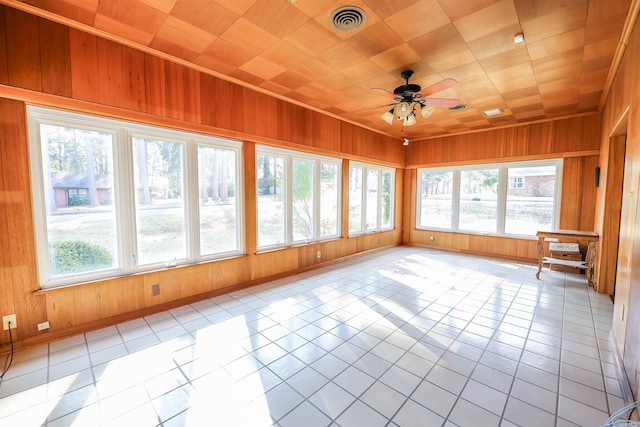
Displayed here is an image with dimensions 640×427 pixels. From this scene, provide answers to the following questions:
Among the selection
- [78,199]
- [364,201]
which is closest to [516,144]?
[364,201]

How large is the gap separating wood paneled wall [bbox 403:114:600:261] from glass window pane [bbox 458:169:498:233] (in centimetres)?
28

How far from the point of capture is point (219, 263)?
3.78m

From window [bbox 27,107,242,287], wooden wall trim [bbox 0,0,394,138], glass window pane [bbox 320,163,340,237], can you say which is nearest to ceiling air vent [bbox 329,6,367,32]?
wooden wall trim [bbox 0,0,394,138]

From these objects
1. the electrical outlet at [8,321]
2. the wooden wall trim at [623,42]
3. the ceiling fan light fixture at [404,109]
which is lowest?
the electrical outlet at [8,321]

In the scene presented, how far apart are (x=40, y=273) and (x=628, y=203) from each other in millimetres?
5413

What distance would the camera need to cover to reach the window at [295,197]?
438 cm

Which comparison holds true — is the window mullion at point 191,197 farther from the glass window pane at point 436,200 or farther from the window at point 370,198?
the glass window pane at point 436,200

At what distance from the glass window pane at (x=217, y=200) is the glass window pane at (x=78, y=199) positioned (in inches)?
39.2

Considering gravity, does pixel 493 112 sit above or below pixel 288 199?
above

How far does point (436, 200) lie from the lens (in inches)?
284

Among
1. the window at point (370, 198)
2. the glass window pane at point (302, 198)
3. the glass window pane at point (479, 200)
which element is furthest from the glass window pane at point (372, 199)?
the glass window pane at point (479, 200)

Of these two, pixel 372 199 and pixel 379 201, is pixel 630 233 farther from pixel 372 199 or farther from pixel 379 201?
pixel 379 201

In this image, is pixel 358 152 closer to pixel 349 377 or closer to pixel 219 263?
pixel 219 263

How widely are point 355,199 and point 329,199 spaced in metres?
0.87
